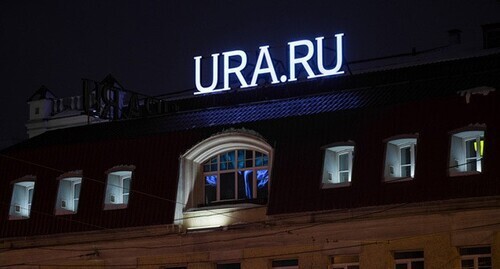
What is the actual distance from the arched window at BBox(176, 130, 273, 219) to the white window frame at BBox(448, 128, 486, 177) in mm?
8305

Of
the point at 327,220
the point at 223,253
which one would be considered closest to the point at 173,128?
the point at 223,253

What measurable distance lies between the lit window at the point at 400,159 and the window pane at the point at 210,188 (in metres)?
8.85

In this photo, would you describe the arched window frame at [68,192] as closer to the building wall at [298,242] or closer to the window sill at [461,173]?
the building wall at [298,242]

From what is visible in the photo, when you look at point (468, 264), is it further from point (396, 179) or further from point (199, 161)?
point (199, 161)

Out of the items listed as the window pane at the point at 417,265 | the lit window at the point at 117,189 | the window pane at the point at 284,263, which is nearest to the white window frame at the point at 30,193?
the lit window at the point at 117,189

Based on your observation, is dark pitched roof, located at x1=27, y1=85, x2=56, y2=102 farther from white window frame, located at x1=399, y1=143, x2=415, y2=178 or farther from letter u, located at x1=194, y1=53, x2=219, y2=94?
white window frame, located at x1=399, y1=143, x2=415, y2=178

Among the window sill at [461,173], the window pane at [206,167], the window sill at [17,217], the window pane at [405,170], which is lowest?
the window sill at [17,217]

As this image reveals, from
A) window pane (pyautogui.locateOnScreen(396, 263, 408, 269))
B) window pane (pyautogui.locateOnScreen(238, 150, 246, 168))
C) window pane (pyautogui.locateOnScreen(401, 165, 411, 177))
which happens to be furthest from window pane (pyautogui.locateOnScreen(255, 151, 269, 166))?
window pane (pyautogui.locateOnScreen(396, 263, 408, 269))

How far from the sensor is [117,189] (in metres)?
54.6

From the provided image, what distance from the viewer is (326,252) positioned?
48000 mm

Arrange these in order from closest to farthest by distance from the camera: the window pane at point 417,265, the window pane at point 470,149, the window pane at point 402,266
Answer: the window pane at point 470,149
the window pane at point 417,265
the window pane at point 402,266

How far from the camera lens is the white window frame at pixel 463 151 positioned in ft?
146

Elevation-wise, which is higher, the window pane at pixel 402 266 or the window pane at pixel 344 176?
the window pane at pixel 344 176

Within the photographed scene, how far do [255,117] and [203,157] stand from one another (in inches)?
111
